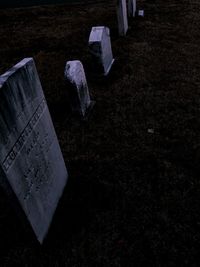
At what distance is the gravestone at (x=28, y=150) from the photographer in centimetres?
266

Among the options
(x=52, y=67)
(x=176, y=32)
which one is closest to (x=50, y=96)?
(x=52, y=67)

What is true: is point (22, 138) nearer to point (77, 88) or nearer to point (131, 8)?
point (77, 88)

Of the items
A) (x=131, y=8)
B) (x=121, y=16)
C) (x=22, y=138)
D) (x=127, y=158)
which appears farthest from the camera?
(x=131, y=8)

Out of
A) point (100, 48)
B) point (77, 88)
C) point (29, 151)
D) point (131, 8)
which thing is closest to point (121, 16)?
point (131, 8)

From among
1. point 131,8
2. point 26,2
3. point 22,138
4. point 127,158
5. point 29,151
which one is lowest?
point 127,158

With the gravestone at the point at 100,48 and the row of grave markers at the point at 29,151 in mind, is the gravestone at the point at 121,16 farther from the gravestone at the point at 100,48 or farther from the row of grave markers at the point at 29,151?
the row of grave markers at the point at 29,151

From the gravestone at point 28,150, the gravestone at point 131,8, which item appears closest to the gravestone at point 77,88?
the gravestone at point 28,150

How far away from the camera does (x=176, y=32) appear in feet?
28.1

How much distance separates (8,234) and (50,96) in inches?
128

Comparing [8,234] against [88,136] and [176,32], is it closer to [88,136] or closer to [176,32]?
[88,136]

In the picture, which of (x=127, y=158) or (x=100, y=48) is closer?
(x=127, y=158)

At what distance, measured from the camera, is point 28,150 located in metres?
3.04

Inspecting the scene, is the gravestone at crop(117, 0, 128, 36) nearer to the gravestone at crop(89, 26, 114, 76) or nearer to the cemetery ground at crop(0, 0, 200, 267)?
the cemetery ground at crop(0, 0, 200, 267)

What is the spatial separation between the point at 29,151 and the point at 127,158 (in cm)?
174
